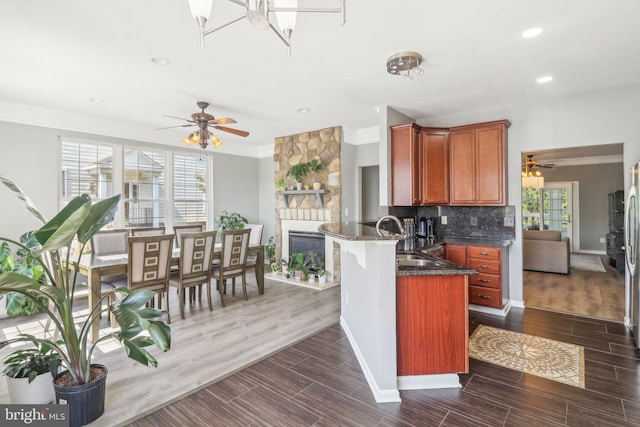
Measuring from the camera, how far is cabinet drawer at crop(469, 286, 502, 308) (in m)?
3.91

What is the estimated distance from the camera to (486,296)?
157 inches

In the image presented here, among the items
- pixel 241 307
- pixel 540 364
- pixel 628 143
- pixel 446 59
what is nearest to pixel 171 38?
pixel 446 59

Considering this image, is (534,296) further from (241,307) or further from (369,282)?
(241,307)

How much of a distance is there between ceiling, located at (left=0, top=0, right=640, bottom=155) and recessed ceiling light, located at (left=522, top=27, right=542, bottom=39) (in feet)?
0.19

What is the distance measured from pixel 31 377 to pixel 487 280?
14.0 feet

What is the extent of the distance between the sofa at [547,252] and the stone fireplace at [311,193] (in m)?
3.61

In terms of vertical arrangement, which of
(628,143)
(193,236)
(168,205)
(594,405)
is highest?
(628,143)

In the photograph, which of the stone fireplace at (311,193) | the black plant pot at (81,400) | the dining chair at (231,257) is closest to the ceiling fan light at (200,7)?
the black plant pot at (81,400)

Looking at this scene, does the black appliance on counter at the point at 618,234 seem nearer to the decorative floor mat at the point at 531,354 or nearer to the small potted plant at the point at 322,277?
the decorative floor mat at the point at 531,354

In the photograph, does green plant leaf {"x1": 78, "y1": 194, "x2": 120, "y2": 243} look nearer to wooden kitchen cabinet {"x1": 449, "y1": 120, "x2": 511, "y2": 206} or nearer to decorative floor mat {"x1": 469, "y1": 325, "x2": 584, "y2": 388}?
decorative floor mat {"x1": 469, "y1": 325, "x2": 584, "y2": 388}

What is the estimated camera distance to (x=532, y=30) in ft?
8.19

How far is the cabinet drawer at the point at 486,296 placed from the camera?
391 cm

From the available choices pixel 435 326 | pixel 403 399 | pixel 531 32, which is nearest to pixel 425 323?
pixel 435 326

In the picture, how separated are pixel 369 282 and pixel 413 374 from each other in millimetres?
740
